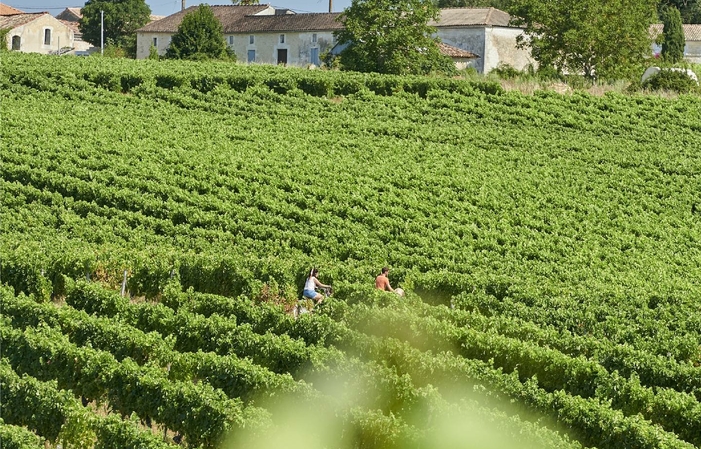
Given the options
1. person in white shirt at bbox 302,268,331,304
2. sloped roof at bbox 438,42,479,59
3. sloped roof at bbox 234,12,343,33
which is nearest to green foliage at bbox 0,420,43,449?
person in white shirt at bbox 302,268,331,304

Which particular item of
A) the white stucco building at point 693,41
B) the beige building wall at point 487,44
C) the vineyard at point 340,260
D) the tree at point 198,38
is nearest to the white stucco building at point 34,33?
the tree at point 198,38

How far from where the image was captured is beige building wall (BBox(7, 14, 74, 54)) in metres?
64.9

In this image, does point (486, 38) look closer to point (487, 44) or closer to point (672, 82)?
point (487, 44)

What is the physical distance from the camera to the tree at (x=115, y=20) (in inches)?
3039

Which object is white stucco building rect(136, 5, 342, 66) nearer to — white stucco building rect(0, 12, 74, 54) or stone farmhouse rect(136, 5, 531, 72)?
stone farmhouse rect(136, 5, 531, 72)

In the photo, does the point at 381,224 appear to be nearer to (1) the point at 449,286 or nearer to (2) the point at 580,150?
(1) the point at 449,286

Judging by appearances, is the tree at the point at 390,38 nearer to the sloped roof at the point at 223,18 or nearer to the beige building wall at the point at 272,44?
the beige building wall at the point at 272,44

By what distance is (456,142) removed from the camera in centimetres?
3186

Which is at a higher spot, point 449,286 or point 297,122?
point 297,122

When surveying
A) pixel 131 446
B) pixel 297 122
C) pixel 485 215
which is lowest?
pixel 131 446

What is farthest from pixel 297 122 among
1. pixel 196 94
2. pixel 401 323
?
pixel 401 323

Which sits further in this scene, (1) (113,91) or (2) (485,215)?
(1) (113,91)

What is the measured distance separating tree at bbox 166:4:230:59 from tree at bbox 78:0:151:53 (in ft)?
84.1

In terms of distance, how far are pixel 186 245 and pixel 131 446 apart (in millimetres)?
10858
